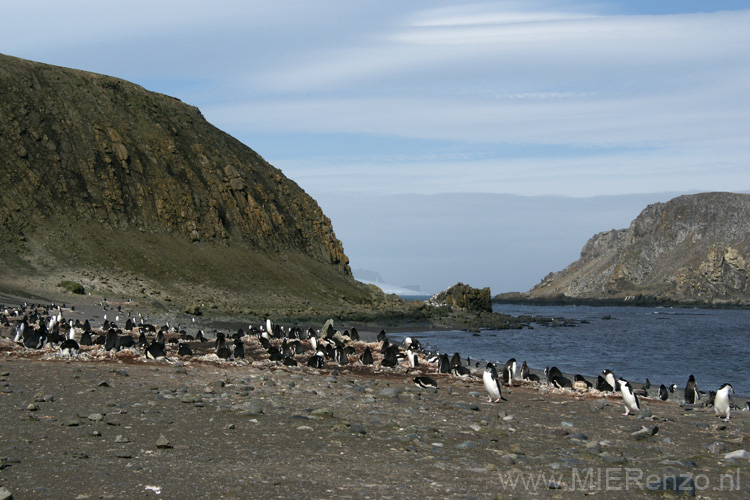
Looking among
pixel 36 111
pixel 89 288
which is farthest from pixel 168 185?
pixel 89 288

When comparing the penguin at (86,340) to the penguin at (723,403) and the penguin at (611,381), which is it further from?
the penguin at (723,403)

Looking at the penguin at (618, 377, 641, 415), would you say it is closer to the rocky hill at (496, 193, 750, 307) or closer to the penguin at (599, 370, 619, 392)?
the penguin at (599, 370, 619, 392)

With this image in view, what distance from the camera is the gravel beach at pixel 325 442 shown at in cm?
849

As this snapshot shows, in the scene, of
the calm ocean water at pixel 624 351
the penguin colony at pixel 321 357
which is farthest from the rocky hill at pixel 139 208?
the penguin colony at pixel 321 357

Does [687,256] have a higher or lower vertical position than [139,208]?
higher

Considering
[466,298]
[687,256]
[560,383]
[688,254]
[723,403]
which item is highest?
[688,254]

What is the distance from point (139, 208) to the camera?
67875 millimetres

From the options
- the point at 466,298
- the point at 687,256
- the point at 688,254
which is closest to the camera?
the point at 466,298

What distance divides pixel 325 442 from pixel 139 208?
201 ft

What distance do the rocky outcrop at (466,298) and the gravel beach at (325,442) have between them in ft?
219

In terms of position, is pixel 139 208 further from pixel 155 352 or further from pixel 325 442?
pixel 325 442

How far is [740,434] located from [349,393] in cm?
804

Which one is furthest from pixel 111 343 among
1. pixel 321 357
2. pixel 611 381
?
pixel 611 381

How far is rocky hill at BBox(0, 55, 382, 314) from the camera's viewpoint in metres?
56.3
